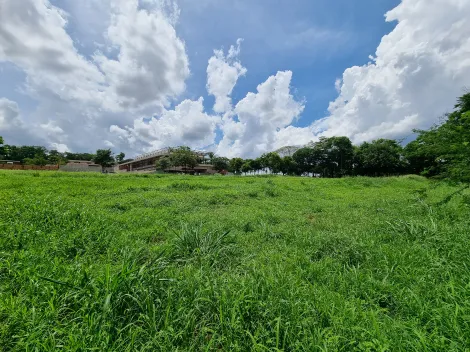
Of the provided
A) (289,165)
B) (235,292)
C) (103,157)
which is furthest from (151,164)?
(235,292)

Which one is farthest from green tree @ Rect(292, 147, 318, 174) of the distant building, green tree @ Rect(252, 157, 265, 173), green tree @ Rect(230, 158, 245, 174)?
the distant building

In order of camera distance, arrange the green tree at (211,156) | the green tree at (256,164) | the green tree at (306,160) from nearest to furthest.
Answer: the green tree at (306,160) < the green tree at (256,164) < the green tree at (211,156)

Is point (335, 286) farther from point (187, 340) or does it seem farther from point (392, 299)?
point (187, 340)

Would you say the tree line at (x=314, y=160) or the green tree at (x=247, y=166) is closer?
the tree line at (x=314, y=160)

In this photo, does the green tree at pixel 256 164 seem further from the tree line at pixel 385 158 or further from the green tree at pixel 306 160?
the green tree at pixel 306 160

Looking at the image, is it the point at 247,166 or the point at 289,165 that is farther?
the point at 247,166

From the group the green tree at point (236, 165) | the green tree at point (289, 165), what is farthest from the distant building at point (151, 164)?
the green tree at point (289, 165)

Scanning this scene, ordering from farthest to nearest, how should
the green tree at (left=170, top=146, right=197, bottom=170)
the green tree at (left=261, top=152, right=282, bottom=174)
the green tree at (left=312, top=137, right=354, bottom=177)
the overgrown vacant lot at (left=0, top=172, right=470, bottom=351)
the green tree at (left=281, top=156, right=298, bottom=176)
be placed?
the green tree at (left=261, top=152, right=282, bottom=174), the green tree at (left=281, top=156, right=298, bottom=176), the green tree at (left=312, top=137, right=354, bottom=177), the green tree at (left=170, top=146, right=197, bottom=170), the overgrown vacant lot at (left=0, top=172, right=470, bottom=351)

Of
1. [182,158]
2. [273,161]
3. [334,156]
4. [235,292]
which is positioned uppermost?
[334,156]

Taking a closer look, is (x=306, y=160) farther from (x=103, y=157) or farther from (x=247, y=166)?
(x=103, y=157)

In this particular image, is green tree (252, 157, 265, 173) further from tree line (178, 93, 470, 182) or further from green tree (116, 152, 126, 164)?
green tree (116, 152, 126, 164)

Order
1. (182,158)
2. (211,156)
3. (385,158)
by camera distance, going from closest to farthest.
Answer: (385,158) < (182,158) < (211,156)

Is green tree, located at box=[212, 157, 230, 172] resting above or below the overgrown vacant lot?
above

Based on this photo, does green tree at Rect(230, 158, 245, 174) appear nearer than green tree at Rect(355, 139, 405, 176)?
No
